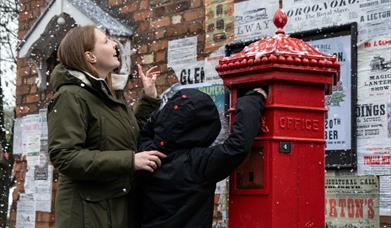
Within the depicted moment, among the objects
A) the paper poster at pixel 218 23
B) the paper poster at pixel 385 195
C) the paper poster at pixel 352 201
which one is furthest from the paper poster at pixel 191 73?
the paper poster at pixel 385 195

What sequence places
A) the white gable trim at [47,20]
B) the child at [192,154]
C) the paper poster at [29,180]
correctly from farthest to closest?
the paper poster at [29,180]
the white gable trim at [47,20]
the child at [192,154]

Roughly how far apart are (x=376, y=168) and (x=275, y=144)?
184 centimetres

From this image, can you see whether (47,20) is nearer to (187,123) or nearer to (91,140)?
(91,140)

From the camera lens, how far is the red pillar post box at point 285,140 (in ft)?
8.61

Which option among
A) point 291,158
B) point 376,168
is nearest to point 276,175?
point 291,158

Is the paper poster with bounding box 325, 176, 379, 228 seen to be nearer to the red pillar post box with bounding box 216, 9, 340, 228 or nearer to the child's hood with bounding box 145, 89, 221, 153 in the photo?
the red pillar post box with bounding box 216, 9, 340, 228

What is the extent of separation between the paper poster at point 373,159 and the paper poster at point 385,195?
0.04 metres

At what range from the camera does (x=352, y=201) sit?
4367 millimetres

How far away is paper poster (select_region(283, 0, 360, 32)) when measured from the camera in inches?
177

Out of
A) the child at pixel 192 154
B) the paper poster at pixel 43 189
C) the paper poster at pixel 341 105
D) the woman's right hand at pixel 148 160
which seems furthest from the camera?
the paper poster at pixel 43 189

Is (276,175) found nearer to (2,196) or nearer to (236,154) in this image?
(236,154)

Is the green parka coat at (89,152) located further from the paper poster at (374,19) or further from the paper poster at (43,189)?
the paper poster at (43,189)

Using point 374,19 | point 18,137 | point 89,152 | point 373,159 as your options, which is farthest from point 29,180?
point 89,152

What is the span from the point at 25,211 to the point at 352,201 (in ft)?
13.5
